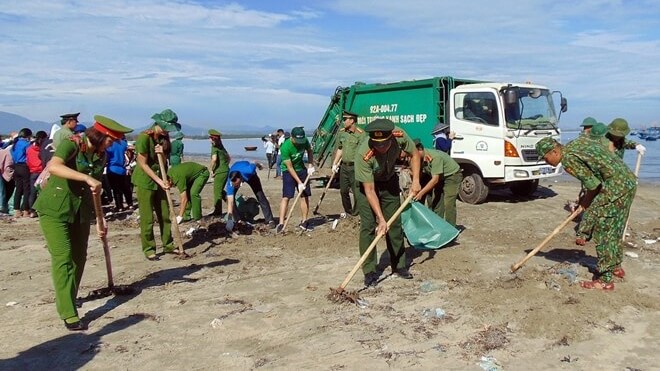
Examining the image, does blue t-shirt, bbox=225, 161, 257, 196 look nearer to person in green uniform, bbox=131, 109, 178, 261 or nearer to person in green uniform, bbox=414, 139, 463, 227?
person in green uniform, bbox=131, 109, 178, 261

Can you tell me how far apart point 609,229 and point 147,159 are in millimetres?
5146

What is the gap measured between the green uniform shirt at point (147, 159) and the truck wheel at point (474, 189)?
6666 millimetres

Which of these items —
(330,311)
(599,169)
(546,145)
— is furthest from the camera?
(546,145)

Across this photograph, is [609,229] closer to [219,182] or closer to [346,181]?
[346,181]

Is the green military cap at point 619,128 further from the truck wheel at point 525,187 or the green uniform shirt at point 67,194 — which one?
the truck wheel at point 525,187

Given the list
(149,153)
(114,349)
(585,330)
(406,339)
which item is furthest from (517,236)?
(114,349)

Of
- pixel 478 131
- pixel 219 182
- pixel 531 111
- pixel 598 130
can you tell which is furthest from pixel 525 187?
pixel 219 182

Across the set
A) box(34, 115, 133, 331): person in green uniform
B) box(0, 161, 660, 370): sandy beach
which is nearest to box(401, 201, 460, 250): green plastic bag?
box(0, 161, 660, 370): sandy beach

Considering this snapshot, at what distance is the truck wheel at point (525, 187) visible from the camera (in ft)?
40.9

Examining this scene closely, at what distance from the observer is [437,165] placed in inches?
295

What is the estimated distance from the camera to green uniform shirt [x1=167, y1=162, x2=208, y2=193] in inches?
345

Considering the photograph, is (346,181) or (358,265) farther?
(346,181)

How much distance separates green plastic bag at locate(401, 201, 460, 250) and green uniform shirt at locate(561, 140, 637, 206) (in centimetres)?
187

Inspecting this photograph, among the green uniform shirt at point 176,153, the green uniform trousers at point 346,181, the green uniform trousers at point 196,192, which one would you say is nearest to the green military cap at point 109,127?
the green uniform trousers at point 196,192
